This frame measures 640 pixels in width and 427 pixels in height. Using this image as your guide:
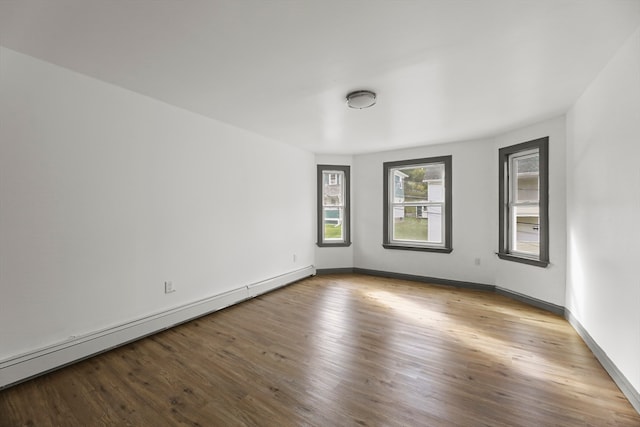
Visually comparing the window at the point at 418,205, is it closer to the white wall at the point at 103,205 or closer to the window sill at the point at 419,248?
the window sill at the point at 419,248

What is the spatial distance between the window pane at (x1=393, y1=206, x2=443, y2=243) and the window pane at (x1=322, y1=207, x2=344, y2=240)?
108 centimetres

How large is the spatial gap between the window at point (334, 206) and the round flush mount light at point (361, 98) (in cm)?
268

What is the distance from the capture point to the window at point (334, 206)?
533 centimetres

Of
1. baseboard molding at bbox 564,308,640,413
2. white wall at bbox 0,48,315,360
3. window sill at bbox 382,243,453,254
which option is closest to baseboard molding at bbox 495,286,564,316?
baseboard molding at bbox 564,308,640,413

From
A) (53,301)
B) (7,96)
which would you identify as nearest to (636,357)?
(53,301)

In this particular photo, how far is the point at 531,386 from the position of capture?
6.33 ft

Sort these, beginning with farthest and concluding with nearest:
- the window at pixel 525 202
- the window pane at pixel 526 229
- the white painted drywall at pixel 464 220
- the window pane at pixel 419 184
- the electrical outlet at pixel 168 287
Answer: the window pane at pixel 419 184, the white painted drywall at pixel 464 220, the window pane at pixel 526 229, the window at pixel 525 202, the electrical outlet at pixel 168 287

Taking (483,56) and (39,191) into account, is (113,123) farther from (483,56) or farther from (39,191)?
(483,56)

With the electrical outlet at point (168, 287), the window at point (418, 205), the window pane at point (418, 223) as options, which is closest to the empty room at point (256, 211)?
the electrical outlet at point (168, 287)

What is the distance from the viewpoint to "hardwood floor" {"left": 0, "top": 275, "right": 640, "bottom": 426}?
1.65 metres

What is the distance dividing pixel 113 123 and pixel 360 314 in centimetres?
326

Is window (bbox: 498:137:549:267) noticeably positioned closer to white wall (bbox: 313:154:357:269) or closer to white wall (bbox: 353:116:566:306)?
white wall (bbox: 353:116:566:306)

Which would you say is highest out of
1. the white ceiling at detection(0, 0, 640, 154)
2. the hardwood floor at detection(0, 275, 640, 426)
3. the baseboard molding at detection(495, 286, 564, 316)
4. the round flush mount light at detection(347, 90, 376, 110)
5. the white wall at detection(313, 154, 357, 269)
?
the white ceiling at detection(0, 0, 640, 154)

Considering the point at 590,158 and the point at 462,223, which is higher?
the point at 590,158
